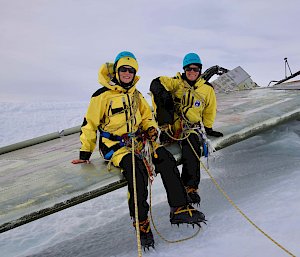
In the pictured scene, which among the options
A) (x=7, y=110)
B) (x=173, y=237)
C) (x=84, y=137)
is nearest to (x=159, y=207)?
(x=173, y=237)

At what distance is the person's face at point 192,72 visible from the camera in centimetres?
342

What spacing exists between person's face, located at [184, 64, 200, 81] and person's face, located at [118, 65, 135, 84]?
746 millimetres

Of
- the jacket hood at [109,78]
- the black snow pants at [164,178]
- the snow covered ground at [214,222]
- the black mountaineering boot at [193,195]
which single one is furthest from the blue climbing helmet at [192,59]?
the snow covered ground at [214,222]

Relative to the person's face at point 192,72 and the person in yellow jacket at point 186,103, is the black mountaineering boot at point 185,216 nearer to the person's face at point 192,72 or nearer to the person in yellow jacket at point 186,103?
the person in yellow jacket at point 186,103

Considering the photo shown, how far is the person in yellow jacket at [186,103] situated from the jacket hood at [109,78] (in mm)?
488

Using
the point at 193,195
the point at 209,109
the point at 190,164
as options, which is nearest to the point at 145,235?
the point at 193,195

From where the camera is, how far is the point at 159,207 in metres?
4.01

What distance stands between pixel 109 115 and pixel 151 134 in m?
0.44

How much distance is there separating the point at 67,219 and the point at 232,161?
118 inches

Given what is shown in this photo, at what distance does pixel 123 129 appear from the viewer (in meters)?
2.98

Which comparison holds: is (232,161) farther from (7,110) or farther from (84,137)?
(7,110)

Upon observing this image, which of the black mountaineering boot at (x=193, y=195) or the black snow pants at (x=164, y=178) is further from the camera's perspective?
the black mountaineering boot at (x=193, y=195)

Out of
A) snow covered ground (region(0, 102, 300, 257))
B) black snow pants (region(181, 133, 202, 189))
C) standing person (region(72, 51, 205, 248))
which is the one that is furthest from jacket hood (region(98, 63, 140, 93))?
snow covered ground (region(0, 102, 300, 257))

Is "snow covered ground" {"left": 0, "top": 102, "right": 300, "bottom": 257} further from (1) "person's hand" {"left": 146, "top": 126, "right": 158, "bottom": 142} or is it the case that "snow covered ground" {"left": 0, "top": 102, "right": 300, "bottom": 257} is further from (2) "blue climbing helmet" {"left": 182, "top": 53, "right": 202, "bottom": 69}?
(2) "blue climbing helmet" {"left": 182, "top": 53, "right": 202, "bottom": 69}
